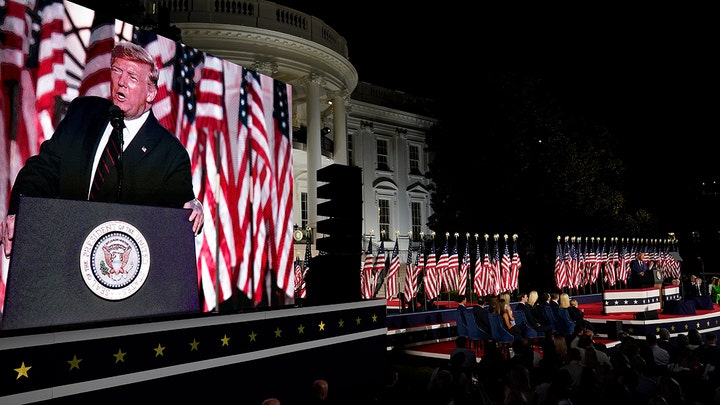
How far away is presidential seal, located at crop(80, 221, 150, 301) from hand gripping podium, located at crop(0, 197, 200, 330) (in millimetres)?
10

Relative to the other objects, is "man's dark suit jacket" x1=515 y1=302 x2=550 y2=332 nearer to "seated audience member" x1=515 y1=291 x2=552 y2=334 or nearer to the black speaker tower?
"seated audience member" x1=515 y1=291 x2=552 y2=334

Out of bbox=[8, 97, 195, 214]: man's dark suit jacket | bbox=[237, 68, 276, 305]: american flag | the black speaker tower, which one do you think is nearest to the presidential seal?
bbox=[8, 97, 195, 214]: man's dark suit jacket

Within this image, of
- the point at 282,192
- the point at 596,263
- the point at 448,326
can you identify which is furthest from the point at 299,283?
the point at 596,263

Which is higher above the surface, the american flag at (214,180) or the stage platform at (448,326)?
the american flag at (214,180)

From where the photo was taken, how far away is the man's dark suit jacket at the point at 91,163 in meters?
6.63

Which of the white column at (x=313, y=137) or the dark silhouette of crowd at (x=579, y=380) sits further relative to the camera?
the white column at (x=313, y=137)

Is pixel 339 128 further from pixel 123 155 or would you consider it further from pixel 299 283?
pixel 123 155

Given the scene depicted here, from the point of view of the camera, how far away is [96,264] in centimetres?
587

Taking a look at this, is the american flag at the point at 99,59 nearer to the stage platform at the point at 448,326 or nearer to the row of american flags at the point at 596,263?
the stage platform at the point at 448,326

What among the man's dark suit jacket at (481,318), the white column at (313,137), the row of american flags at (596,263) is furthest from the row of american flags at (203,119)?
the row of american flags at (596,263)

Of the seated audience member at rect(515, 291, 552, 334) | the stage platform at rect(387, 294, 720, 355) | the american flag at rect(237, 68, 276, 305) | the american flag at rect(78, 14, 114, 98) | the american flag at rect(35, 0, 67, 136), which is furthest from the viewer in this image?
the stage platform at rect(387, 294, 720, 355)

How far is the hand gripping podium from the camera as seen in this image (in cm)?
526

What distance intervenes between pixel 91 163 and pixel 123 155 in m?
0.45

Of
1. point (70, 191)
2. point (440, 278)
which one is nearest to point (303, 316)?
point (70, 191)
